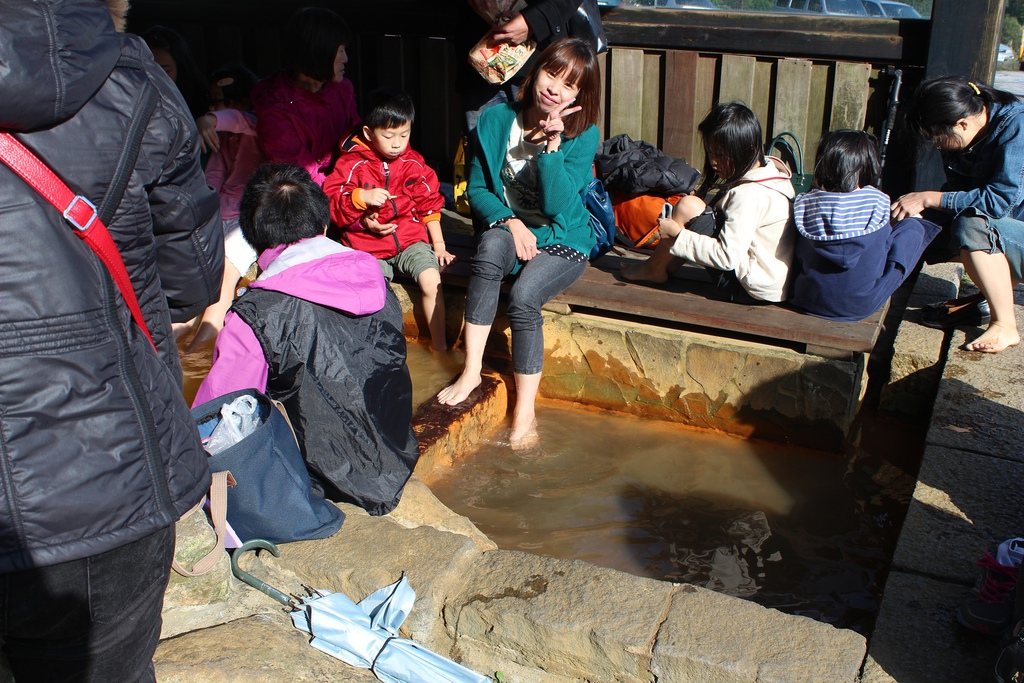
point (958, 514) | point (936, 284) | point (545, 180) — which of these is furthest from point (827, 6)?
point (958, 514)

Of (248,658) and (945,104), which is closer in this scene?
(248,658)

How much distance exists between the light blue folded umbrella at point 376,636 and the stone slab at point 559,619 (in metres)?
0.09

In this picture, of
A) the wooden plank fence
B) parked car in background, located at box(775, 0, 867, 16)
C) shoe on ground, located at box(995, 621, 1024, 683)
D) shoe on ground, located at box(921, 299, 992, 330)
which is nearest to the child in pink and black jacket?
shoe on ground, located at box(995, 621, 1024, 683)

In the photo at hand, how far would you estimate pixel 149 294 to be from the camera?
1617 mm

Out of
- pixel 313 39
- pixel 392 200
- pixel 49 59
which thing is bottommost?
pixel 392 200

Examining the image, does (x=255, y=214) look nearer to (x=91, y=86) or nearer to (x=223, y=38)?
(x=91, y=86)

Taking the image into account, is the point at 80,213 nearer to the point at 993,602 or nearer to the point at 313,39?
the point at 993,602

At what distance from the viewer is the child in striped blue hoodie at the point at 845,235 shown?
10.7ft

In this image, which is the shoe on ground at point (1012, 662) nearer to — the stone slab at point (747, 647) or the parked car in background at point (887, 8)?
the stone slab at point (747, 647)

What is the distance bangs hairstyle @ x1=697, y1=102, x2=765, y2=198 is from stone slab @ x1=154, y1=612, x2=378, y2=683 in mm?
2360

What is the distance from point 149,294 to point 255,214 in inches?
42.4

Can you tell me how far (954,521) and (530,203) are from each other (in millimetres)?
2109

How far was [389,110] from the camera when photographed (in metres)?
3.79

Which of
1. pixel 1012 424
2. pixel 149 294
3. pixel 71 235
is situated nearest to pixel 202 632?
pixel 149 294
